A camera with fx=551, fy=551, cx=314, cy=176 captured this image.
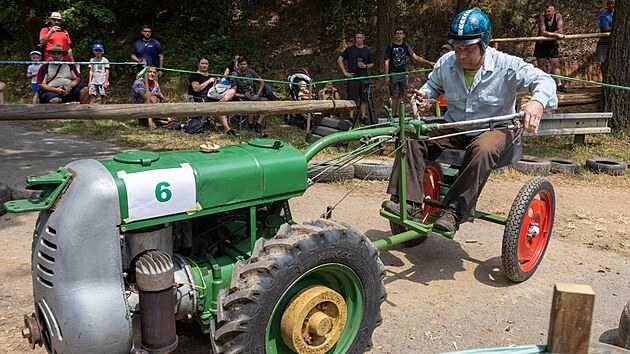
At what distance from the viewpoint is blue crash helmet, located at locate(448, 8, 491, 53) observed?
387cm

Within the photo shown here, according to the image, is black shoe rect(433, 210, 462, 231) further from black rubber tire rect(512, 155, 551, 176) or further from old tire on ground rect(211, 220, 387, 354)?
black rubber tire rect(512, 155, 551, 176)

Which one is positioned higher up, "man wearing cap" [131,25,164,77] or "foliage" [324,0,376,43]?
"foliage" [324,0,376,43]

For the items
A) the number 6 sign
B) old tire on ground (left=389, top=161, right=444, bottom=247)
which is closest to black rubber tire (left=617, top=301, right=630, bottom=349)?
old tire on ground (left=389, top=161, right=444, bottom=247)

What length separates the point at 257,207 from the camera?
10.1 ft

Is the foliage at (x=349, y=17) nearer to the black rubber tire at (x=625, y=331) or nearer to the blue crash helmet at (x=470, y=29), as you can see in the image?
the blue crash helmet at (x=470, y=29)

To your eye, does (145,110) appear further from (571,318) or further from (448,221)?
(571,318)

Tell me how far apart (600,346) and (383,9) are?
12.3 m

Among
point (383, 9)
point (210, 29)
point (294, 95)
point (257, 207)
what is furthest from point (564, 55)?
point (257, 207)

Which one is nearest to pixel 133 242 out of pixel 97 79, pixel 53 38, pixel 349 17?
Result: pixel 53 38

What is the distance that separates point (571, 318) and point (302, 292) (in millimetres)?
1259

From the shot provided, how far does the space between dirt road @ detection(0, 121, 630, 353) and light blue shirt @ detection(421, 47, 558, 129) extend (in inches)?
49.2

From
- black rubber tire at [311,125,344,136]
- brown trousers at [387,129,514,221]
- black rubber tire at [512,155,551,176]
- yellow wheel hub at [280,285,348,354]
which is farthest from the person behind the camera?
black rubber tire at [311,125,344,136]

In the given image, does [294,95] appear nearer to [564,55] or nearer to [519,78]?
[564,55]

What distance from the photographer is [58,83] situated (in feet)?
33.7
